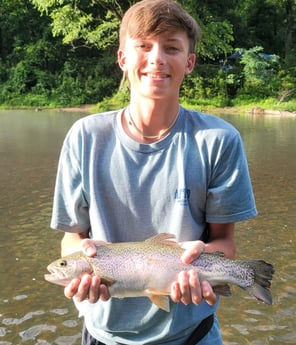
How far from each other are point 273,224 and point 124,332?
6.79 meters

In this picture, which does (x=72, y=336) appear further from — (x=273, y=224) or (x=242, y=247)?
(x=273, y=224)

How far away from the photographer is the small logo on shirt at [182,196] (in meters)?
2.38

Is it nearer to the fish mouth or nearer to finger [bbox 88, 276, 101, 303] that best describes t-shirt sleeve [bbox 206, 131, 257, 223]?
finger [bbox 88, 276, 101, 303]

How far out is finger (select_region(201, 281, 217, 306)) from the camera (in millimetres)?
2258

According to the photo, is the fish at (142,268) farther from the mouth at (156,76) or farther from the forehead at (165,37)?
the forehead at (165,37)

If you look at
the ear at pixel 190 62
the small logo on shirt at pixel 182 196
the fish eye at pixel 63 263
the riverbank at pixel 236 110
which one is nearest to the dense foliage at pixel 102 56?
the riverbank at pixel 236 110

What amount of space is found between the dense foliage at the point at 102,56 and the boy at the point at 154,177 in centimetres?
2780

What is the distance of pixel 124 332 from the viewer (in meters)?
2.40

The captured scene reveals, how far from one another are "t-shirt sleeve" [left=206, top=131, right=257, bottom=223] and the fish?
0.21 metres

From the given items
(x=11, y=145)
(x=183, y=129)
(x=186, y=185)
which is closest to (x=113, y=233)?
(x=186, y=185)

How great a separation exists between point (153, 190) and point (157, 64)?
59 cm

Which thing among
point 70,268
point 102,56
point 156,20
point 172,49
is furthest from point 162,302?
point 102,56

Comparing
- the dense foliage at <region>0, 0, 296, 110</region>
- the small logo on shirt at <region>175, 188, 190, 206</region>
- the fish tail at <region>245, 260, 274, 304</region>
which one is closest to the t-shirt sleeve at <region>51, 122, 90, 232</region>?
the small logo on shirt at <region>175, 188, 190, 206</region>

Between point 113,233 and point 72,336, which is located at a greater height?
point 113,233
